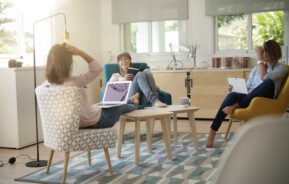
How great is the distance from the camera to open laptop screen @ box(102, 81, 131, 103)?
3865 millimetres

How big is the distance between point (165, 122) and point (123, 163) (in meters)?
0.53

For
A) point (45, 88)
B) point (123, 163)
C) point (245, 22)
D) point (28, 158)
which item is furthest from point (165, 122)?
point (245, 22)

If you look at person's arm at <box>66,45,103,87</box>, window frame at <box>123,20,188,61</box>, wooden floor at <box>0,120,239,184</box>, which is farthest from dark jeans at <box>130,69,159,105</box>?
window frame at <box>123,20,188,61</box>

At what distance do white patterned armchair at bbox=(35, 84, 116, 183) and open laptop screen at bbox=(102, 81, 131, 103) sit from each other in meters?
0.89

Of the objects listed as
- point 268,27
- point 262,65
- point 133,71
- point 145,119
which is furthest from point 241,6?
point 145,119

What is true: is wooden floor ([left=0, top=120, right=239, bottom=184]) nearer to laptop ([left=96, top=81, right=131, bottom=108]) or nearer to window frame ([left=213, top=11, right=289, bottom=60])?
laptop ([left=96, top=81, right=131, bottom=108])

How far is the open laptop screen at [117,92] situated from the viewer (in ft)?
12.7

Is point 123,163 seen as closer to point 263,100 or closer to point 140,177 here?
point 140,177

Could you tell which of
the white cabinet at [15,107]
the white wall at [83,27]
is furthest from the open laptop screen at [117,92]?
the white wall at [83,27]

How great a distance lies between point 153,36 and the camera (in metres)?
6.72

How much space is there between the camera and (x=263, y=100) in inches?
147

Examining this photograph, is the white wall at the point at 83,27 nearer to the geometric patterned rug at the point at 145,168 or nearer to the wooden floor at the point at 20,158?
the wooden floor at the point at 20,158

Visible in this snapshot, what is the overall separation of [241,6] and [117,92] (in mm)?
2937

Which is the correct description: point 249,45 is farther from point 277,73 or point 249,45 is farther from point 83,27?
point 83,27
